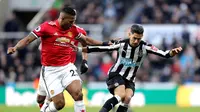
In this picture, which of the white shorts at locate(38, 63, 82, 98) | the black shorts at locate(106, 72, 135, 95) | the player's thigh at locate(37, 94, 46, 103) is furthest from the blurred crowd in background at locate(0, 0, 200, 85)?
the white shorts at locate(38, 63, 82, 98)

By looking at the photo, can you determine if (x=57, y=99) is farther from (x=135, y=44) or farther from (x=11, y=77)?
(x=11, y=77)

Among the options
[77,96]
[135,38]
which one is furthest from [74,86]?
[135,38]

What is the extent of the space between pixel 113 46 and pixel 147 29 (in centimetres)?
1237

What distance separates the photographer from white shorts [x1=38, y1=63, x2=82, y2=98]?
13422 mm

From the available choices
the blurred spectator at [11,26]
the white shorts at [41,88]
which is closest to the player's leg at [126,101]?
the white shorts at [41,88]

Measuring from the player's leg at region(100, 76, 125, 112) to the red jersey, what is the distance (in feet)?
3.33

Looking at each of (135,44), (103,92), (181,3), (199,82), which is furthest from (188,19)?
(135,44)

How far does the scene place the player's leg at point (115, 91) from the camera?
1348 centimetres

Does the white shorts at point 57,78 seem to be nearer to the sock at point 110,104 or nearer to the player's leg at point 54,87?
the player's leg at point 54,87

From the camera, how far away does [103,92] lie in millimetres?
23047

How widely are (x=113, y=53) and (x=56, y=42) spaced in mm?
9862

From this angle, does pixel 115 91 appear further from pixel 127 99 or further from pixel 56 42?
pixel 56 42

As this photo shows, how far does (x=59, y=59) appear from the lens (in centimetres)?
1357

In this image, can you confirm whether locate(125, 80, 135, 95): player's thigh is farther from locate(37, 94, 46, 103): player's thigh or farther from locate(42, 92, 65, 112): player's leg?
locate(37, 94, 46, 103): player's thigh
